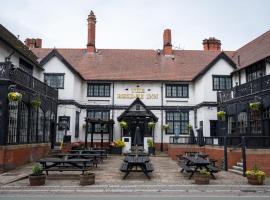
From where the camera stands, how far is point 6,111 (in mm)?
16453

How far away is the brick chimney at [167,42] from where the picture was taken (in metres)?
34.4

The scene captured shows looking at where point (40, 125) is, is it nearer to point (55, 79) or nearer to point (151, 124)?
point (55, 79)

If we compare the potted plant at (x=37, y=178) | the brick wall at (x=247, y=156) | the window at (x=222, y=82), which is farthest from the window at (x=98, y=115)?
the potted plant at (x=37, y=178)

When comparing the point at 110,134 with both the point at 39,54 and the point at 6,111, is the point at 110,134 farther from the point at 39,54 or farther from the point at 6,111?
the point at 6,111

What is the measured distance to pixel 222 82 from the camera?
94.5 feet

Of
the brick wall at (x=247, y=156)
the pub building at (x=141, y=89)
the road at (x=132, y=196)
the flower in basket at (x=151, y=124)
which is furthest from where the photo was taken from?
the flower in basket at (x=151, y=124)

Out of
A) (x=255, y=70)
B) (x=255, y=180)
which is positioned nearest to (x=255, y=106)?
(x=255, y=70)

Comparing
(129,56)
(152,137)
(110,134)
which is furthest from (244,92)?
(129,56)

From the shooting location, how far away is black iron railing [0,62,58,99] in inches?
650

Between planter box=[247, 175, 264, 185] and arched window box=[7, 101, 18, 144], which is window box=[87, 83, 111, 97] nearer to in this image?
arched window box=[7, 101, 18, 144]

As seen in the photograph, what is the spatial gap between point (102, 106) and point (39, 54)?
897 cm

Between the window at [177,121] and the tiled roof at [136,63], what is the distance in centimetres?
344


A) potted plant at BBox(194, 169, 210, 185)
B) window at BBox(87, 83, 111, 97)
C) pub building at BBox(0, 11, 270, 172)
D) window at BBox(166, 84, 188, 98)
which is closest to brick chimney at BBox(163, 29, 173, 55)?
pub building at BBox(0, 11, 270, 172)

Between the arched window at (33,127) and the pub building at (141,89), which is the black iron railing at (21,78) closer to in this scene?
the pub building at (141,89)
